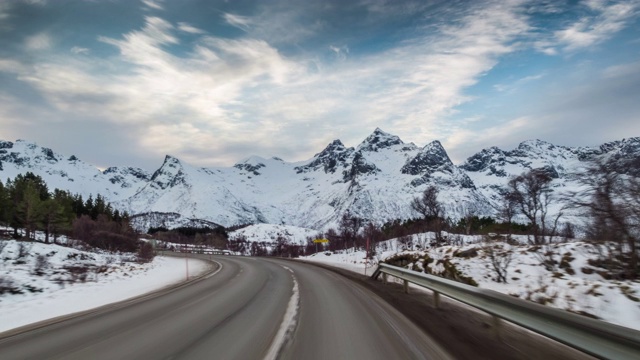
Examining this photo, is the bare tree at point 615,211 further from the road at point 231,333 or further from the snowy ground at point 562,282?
the road at point 231,333

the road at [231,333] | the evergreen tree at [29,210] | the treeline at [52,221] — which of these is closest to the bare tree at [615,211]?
the road at [231,333]

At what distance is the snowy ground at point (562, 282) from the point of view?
9.27 m

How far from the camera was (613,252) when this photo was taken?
13.5m

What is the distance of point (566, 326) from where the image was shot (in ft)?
18.0

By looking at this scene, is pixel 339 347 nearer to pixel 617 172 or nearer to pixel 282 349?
pixel 282 349

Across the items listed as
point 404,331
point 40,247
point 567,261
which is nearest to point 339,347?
point 404,331

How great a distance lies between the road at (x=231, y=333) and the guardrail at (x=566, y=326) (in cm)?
143

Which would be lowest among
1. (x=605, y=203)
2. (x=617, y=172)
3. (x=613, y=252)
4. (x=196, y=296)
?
(x=196, y=296)

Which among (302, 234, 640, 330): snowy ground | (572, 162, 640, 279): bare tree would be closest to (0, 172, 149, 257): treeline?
(302, 234, 640, 330): snowy ground

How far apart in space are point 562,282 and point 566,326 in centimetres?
776

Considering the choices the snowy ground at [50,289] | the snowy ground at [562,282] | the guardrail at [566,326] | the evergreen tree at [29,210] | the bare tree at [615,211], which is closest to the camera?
the guardrail at [566,326]

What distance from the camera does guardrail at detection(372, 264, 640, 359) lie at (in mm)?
4535

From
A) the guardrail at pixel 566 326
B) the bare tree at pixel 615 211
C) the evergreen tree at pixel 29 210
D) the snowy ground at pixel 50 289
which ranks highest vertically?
the evergreen tree at pixel 29 210

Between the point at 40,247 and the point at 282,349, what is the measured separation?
28806mm
